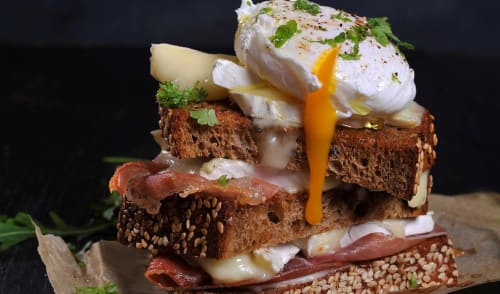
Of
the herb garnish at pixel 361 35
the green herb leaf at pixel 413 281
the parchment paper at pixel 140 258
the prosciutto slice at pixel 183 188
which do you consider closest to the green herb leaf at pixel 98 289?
the parchment paper at pixel 140 258

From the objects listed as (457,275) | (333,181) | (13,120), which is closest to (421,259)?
(457,275)

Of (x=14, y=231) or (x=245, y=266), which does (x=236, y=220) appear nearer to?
(x=245, y=266)

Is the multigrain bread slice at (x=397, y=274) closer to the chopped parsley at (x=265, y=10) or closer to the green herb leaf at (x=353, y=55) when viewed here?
the green herb leaf at (x=353, y=55)

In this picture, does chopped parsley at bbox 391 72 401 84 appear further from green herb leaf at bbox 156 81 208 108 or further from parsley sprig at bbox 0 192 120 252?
parsley sprig at bbox 0 192 120 252

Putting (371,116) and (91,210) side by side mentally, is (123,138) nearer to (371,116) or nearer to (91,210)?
(91,210)

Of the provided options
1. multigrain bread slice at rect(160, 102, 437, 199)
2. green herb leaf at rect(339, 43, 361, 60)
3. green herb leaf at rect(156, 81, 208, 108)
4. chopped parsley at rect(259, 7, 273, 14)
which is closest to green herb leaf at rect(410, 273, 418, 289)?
multigrain bread slice at rect(160, 102, 437, 199)

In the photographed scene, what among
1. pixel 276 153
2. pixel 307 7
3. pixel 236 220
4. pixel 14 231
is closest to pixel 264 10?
pixel 307 7

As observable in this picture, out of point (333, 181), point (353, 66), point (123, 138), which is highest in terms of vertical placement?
point (353, 66)
